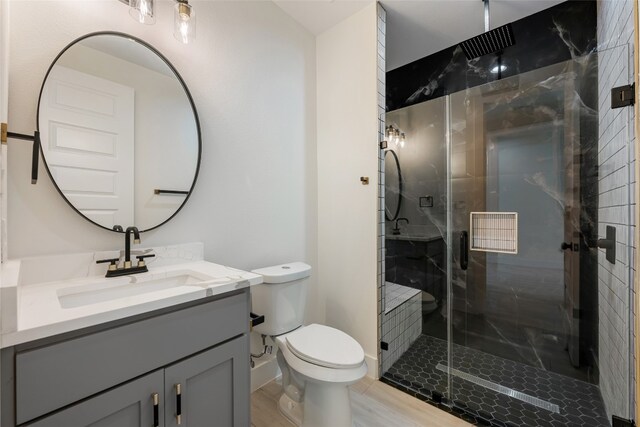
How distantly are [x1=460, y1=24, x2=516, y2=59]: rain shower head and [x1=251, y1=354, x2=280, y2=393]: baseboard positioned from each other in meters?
2.73

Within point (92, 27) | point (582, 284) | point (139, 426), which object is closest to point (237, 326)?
point (139, 426)

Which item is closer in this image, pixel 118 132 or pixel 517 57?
pixel 118 132

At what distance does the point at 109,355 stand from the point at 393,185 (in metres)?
2.18

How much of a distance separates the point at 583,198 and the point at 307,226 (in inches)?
71.0

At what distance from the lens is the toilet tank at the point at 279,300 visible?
1.57m

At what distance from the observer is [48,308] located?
0.78 m

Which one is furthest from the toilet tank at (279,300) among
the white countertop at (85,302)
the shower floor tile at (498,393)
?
the shower floor tile at (498,393)

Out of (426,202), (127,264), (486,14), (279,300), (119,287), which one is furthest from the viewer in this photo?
(426,202)

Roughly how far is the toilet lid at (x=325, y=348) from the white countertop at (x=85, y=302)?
19.7 inches

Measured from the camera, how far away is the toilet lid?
1.30 m

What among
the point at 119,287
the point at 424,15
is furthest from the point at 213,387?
the point at 424,15

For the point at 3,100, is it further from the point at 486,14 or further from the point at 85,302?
the point at 486,14

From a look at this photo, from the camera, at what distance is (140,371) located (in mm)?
841

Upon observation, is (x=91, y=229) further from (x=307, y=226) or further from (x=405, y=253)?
(x=405, y=253)
